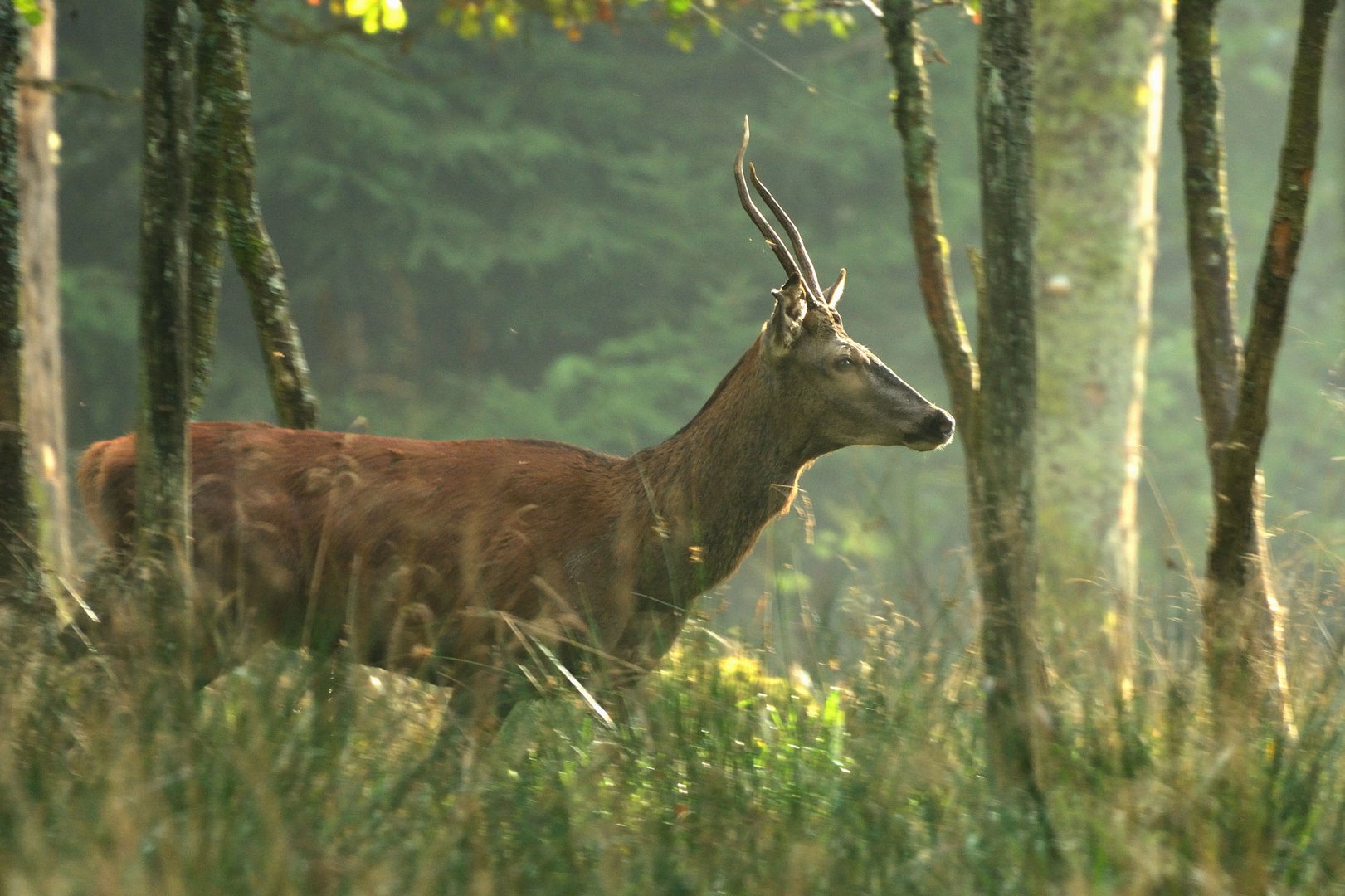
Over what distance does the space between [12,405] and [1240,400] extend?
3.41 m

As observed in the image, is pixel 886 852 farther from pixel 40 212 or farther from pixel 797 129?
pixel 797 129

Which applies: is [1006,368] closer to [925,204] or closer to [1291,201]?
[1291,201]

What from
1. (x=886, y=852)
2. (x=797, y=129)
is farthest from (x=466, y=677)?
(x=797, y=129)

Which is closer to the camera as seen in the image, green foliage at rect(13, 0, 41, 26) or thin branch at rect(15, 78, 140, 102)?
green foliage at rect(13, 0, 41, 26)

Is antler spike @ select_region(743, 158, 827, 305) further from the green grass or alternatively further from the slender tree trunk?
the slender tree trunk

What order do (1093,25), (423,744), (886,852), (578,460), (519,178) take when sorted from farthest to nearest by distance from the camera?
(519,178)
(1093,25)
(578,460)
(423,744)
(886,852)

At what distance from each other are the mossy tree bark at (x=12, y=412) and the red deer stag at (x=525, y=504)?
60cm

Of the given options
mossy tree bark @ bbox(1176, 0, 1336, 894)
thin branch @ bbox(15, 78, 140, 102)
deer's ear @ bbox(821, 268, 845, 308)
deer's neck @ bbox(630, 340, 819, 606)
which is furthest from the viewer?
thin branch @ bbox(15, 78, 140, 102)

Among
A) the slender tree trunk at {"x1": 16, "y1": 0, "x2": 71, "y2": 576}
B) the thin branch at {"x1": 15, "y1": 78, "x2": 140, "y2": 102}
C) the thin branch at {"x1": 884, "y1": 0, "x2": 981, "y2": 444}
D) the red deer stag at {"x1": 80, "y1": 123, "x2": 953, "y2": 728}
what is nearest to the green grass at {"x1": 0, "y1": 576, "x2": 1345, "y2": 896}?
the red deer stag at {"x1": 80, "y1": 123, "x2": 953, "y2": 728}

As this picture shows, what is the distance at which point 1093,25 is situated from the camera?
8.92m

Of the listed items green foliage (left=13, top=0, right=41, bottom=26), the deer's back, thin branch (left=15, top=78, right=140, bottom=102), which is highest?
thin branch (left=15, top=78, right=140, bottom=102)

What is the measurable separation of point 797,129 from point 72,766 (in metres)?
18.1

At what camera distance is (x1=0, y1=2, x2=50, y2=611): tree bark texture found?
4.57m

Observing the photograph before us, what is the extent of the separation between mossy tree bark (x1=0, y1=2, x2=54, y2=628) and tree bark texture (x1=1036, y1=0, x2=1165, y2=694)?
19.0ft
